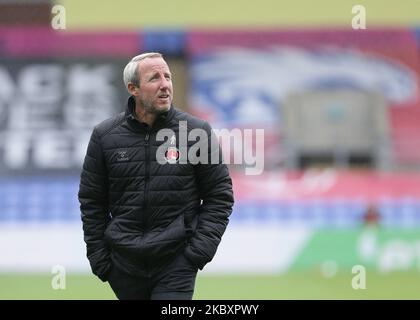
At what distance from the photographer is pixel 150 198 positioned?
3.99 metres

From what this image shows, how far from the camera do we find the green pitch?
945cm

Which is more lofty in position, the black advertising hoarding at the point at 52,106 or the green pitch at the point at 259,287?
the black advertising hoarding at the point at 52,106

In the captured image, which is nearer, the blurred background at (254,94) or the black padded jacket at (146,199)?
the black padded jacket at (146,199)

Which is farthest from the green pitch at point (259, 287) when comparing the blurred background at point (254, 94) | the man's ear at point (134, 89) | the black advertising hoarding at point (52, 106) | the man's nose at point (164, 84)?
the man's nose at point (164, 84)

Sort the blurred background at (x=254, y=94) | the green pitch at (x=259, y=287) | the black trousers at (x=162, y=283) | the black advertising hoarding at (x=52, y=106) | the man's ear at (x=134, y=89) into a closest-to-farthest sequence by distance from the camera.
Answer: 1. the black trousers at (x=162, y=283)
2. the man's ear at (x=134, y=89)
3. the green pitch at (x=259, y=287)
4. the blurred background at (x=254, y=94)
5. the black advertising hoarding at (x=52, y=106)

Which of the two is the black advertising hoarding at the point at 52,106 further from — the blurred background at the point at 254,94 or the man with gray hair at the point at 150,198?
the man with gray hair at the point at 150,198

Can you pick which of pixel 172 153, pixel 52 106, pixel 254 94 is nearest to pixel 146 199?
pixel 172 153

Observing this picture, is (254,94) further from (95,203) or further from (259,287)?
(95,203)

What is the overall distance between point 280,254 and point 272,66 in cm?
499

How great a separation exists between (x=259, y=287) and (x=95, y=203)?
272 inches

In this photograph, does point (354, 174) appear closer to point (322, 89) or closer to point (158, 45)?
point (322, 89)

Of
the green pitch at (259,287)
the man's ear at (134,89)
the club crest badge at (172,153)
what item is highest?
the man's ear at (134,89)

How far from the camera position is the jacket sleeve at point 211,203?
4.00 m

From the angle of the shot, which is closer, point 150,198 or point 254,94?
point 150,198
